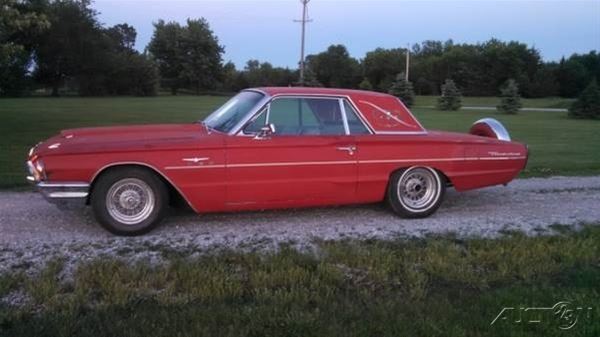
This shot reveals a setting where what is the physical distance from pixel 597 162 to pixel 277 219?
841 centimetres

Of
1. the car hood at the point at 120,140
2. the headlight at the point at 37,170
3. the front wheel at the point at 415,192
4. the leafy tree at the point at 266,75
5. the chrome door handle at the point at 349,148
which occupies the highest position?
the leafy tree at the point at 266,75

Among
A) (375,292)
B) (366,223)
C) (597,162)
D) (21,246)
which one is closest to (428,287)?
(375,292)

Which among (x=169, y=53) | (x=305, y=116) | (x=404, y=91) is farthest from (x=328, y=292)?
(x=169, y=53)

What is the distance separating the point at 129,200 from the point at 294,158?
1681mm

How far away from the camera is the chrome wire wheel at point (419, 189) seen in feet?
22.8

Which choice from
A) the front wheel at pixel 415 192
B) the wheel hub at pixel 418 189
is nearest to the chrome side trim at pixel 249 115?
the front wheel at pixel 415 192

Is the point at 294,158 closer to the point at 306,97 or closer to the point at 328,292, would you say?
the point at 306,97

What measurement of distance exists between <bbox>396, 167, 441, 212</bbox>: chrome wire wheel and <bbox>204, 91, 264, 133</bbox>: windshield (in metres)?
1.85

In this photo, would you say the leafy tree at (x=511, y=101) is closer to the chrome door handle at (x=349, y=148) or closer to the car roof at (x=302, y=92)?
the car roof at (x=302, y=92)

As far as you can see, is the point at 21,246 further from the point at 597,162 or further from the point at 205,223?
the point at 597,162

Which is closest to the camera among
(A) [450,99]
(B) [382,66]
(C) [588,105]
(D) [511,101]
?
(C) [588,105]

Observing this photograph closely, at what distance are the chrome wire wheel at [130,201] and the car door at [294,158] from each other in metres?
0.79

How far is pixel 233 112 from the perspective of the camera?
6.79m

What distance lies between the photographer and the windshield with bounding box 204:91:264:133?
653cm
